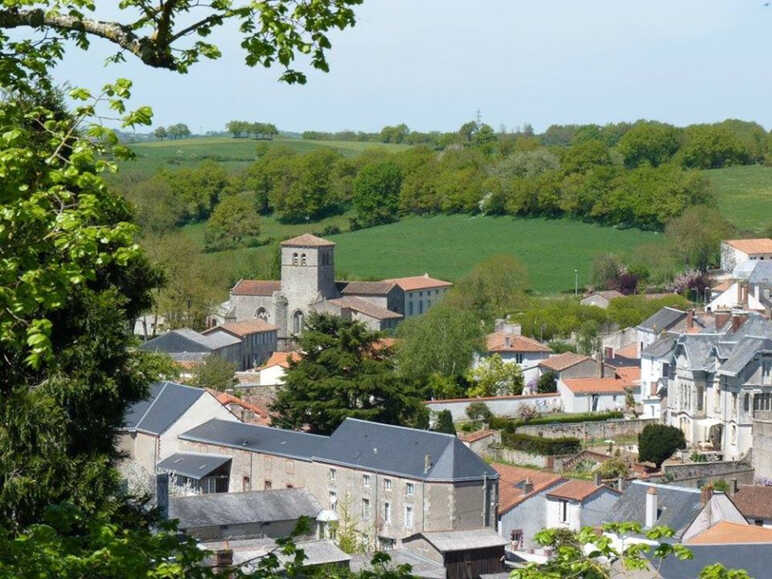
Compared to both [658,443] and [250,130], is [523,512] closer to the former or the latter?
[658,443]

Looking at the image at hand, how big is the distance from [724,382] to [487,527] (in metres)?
16.2

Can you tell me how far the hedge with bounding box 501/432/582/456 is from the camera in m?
49.8

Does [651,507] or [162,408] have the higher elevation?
[162,408]

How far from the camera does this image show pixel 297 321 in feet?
263

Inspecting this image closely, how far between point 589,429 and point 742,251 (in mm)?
39021

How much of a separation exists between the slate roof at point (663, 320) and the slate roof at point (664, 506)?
2895cm

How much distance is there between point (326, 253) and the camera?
81562mm

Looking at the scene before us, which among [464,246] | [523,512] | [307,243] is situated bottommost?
[523,512]

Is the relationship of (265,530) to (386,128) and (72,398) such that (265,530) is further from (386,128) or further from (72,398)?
(386,128)

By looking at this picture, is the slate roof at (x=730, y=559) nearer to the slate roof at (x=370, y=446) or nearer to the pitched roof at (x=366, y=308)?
the slate roof at (x=370, y=446)

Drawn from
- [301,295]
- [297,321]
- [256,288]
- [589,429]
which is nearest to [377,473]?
[589,429]

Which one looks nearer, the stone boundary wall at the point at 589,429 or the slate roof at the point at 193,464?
the slate roof at the point at 193,464

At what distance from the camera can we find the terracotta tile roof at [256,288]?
81188mm

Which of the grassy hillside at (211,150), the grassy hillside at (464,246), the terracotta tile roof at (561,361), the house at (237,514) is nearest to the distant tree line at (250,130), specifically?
the grassy hillside at (211,150)
